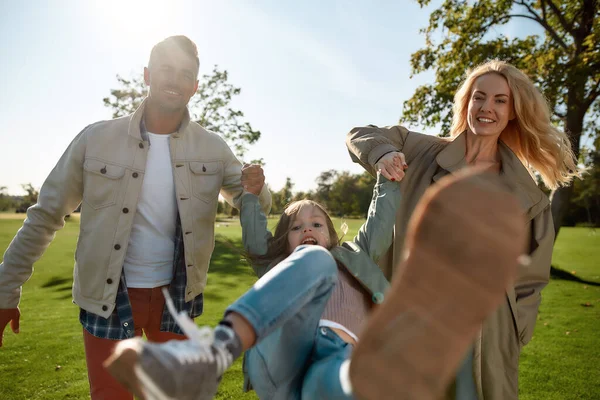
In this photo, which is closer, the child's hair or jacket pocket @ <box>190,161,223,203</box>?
the child's hair

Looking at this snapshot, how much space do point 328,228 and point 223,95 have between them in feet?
64.4

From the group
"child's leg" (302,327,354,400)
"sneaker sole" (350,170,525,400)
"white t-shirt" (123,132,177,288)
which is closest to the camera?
"sneaker sole" (350,170,525,400)

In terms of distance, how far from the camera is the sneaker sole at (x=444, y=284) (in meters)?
1.14

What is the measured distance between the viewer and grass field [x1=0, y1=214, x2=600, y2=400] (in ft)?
14.1

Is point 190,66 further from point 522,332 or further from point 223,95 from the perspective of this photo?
point 223,95

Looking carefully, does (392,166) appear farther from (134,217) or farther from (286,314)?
(134,217)

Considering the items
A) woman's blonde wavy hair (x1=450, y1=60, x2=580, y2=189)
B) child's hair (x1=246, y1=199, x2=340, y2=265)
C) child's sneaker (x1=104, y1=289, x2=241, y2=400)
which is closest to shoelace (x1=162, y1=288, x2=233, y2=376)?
child's sneaker (x1=104, y1=289, x2=241, y2=400)

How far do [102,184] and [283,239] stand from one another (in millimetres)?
1134

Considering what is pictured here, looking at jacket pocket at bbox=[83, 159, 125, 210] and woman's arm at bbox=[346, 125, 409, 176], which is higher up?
woman's arm at bbox=[346, 125, 409, 176]

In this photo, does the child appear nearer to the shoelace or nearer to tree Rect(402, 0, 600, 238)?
the shoelace

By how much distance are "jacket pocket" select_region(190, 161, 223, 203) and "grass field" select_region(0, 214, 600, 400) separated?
0.31 meters

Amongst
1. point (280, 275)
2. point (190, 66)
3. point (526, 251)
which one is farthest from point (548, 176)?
point (190, 66)

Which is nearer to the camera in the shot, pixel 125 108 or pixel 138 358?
pixel 138 358

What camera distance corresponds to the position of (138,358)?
4.03 ft
